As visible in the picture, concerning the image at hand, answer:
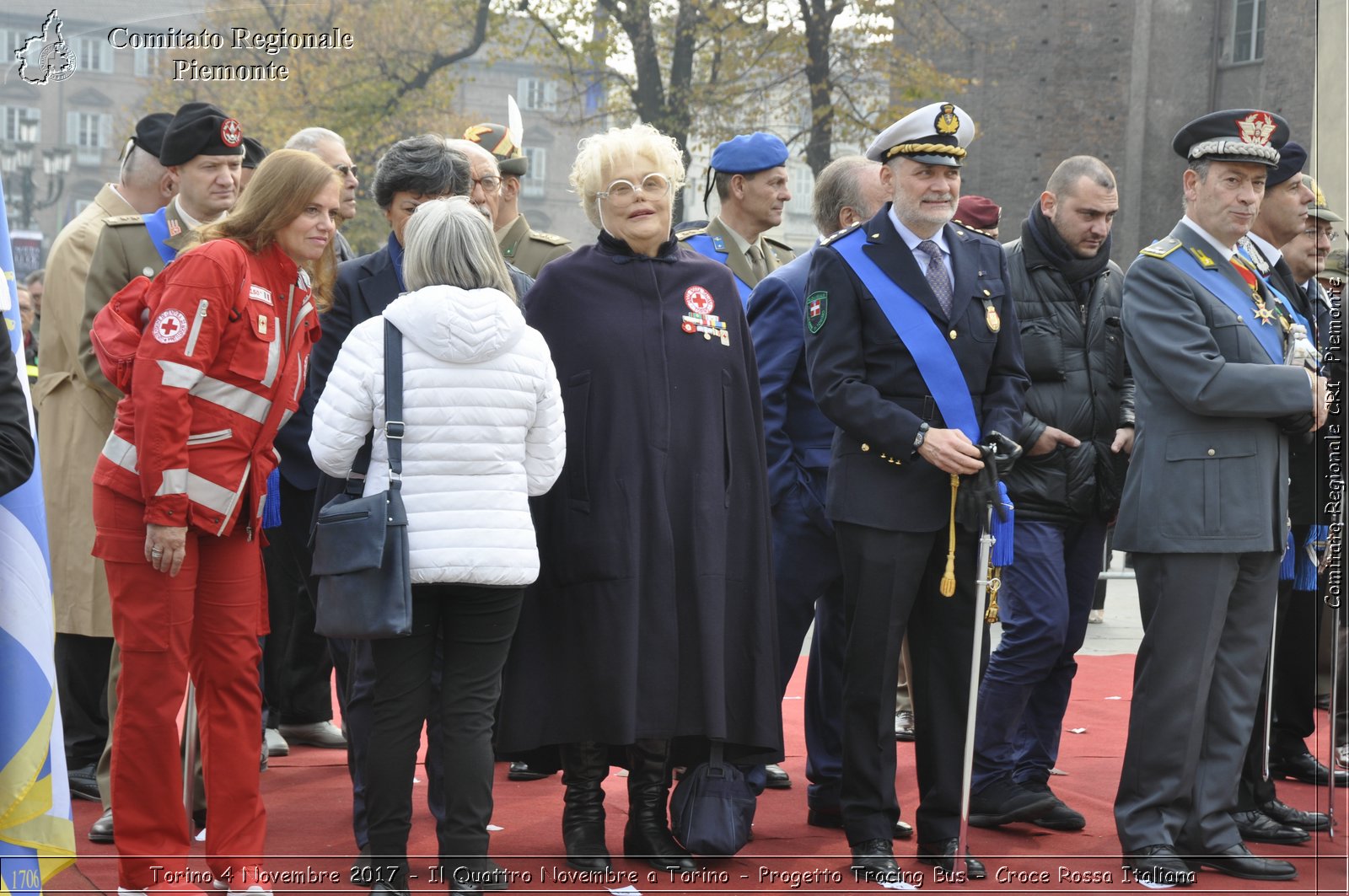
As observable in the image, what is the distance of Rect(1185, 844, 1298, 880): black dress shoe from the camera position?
182 inches

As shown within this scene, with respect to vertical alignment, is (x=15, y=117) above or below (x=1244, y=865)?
above

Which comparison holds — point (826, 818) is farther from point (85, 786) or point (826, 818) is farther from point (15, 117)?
point (15, 117)

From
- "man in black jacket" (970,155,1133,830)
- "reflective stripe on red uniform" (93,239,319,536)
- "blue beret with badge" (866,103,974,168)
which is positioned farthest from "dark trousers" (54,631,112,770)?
"blue beret with badge" (866,103,974,168)

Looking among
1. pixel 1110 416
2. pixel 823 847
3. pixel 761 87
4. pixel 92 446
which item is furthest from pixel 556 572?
pixel 761 87

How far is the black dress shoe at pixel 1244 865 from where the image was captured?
4613 mm

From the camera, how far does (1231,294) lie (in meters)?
4.66

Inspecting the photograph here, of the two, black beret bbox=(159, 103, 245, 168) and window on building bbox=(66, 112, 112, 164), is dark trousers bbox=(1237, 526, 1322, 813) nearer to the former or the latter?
black beret bbox=(159, 103, 245, 168)

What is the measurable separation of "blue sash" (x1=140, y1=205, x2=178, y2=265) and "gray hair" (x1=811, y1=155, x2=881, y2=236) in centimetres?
229

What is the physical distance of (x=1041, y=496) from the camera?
524 cm

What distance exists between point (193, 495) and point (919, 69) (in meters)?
18.9

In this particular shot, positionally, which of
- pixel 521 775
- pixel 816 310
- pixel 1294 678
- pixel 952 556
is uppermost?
pixel 816 310

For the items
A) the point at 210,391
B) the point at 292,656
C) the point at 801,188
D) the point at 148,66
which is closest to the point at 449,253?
the point at 210,391

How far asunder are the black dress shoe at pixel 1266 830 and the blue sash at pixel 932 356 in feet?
5.47

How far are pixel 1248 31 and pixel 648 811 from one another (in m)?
23.5
